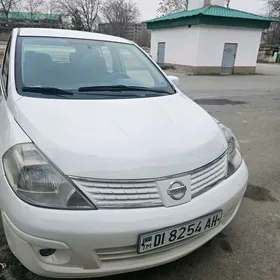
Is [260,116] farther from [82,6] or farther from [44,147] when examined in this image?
[82,6]

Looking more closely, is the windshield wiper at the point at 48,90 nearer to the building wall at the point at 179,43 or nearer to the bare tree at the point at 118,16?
→ the building wall at the point at 179,43

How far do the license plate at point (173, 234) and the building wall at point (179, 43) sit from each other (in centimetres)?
1557

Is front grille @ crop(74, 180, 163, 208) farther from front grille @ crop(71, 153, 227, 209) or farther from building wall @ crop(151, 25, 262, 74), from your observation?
building wall @ crop(151, 25, 262, 74)

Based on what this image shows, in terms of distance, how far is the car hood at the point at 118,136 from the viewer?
142 cm

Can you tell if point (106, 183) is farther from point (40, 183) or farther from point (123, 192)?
point (40, 183)

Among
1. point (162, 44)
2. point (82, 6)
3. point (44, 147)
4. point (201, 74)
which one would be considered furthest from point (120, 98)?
point (82, 6)

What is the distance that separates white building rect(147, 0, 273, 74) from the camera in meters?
15.6

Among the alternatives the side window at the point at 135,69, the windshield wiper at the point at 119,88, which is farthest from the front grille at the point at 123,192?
the side window at the point at 135,69

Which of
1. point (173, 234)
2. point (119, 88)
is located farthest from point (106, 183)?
point (119, 88)

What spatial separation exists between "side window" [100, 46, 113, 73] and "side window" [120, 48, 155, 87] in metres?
0.16

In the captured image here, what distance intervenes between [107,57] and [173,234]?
2054 mm

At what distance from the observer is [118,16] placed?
39.0 metres

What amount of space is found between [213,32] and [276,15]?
2303 centimetres

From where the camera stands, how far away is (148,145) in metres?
1.57
